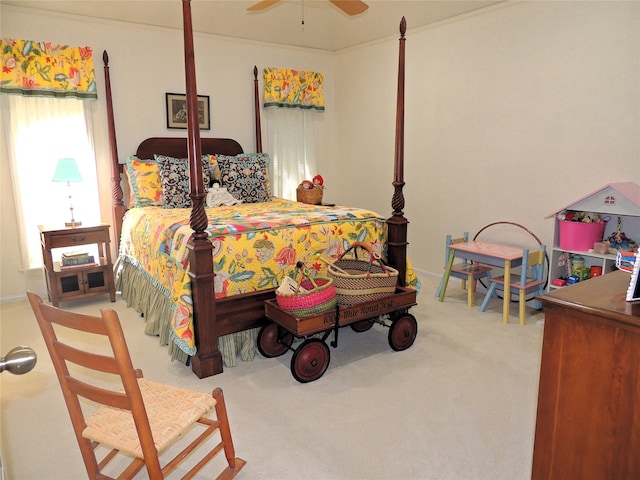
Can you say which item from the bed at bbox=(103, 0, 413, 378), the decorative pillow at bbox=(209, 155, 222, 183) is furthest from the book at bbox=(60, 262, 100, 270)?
the decorative pillow at bbox=(209, 155, 222, 183)

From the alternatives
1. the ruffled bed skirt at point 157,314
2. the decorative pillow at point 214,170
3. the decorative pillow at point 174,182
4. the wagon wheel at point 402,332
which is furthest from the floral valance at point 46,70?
the wagon wheel at point 402,332

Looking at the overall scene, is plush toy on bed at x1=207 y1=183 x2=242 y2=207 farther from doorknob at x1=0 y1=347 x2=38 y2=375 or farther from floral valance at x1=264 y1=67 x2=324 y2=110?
doorknob at x1=0 y1=347 x2=38 y2=375

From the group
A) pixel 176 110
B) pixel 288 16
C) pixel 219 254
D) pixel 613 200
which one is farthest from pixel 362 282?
pixel 288 16

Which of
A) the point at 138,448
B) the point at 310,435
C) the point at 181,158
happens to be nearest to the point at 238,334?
the point at 310,435

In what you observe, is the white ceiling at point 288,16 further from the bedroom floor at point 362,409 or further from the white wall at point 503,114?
the bedroom floor at point 362,409

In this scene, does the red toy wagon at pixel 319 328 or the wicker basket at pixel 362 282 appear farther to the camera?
the wicker basket at pixel 362 282

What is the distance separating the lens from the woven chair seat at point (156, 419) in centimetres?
145

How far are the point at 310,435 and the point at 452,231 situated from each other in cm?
285

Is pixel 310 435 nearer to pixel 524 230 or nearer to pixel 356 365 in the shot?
pixel 356 365

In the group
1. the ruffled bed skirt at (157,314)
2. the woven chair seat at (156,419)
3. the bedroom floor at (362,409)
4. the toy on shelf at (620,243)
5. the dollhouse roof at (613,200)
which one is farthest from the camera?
the toy on shelf at (620,243)

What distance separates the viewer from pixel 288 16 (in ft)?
16.0

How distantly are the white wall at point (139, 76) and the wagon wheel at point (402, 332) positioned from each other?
2854 millimetres

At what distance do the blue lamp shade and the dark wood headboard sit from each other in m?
0.66

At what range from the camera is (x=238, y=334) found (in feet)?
9.49
